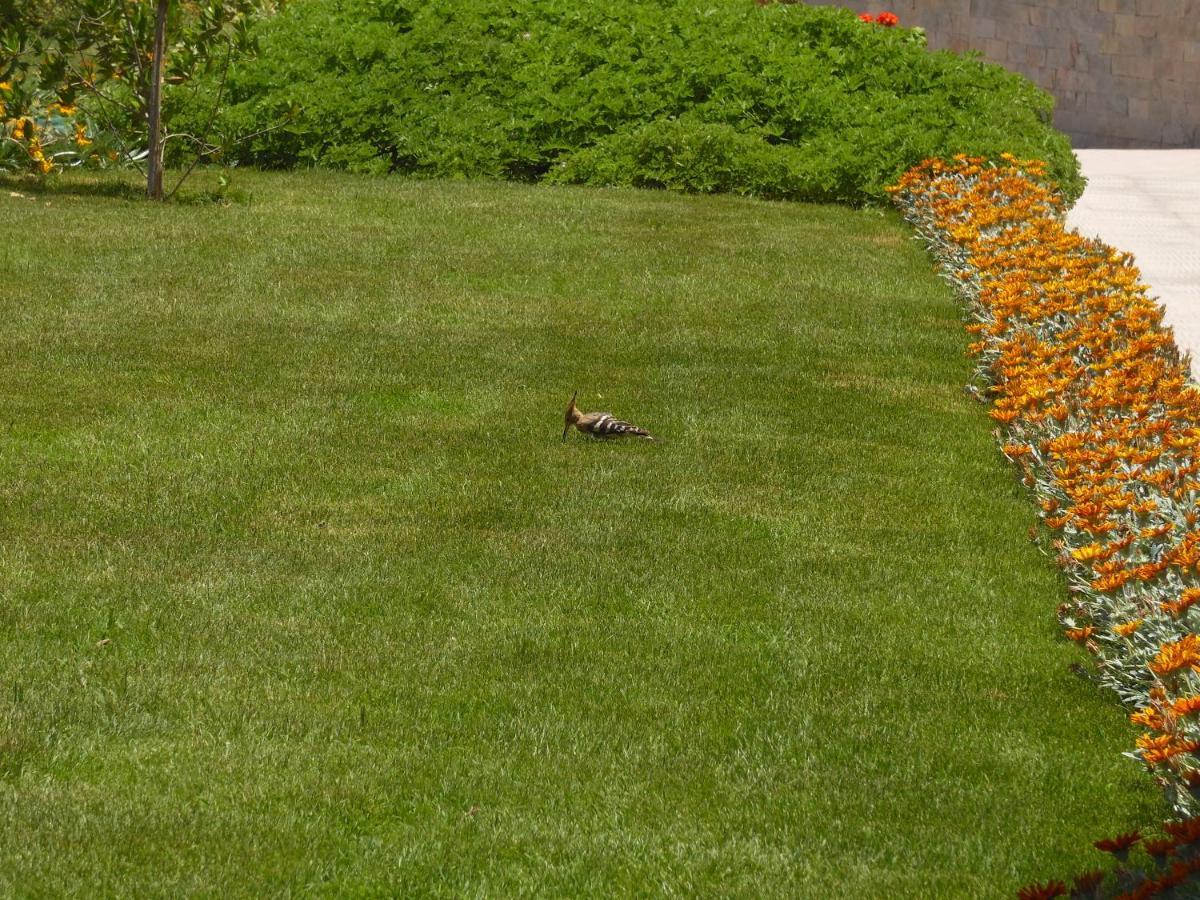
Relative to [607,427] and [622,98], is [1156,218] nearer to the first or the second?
[622,98]

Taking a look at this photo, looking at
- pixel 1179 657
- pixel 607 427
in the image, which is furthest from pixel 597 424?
pixel 1179 657

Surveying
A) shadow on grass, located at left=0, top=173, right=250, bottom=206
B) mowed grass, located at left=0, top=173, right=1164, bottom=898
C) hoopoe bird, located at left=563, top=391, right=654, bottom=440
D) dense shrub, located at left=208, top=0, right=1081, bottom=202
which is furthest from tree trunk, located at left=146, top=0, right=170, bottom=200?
hoopoe bird, located at left=563, top=391, right=654, bottom=440

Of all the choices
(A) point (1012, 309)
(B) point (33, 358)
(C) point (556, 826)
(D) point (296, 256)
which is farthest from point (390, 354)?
(C) point (556, 826)

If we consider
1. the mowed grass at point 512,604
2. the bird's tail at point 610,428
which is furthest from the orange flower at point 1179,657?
the bird's tail at point 610,428

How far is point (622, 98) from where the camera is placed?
1580 centimetres

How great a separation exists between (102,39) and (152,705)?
31.4ft

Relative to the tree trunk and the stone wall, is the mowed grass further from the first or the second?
the stone wall

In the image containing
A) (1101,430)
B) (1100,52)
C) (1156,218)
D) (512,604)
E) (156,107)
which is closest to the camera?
(512,604)

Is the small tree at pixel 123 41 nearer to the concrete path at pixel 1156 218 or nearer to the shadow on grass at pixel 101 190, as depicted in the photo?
the shadow on grass at pixel 101 190

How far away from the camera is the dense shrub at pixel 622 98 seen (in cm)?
1512

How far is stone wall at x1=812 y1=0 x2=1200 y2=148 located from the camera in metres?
25.4

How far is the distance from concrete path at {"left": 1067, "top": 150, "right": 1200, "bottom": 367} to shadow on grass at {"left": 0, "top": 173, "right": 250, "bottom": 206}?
698 cm

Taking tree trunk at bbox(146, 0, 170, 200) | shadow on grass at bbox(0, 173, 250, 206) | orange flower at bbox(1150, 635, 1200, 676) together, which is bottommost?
shadow on grass at bbox(0, 173, 250, 206)

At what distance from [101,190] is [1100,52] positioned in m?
16.5
